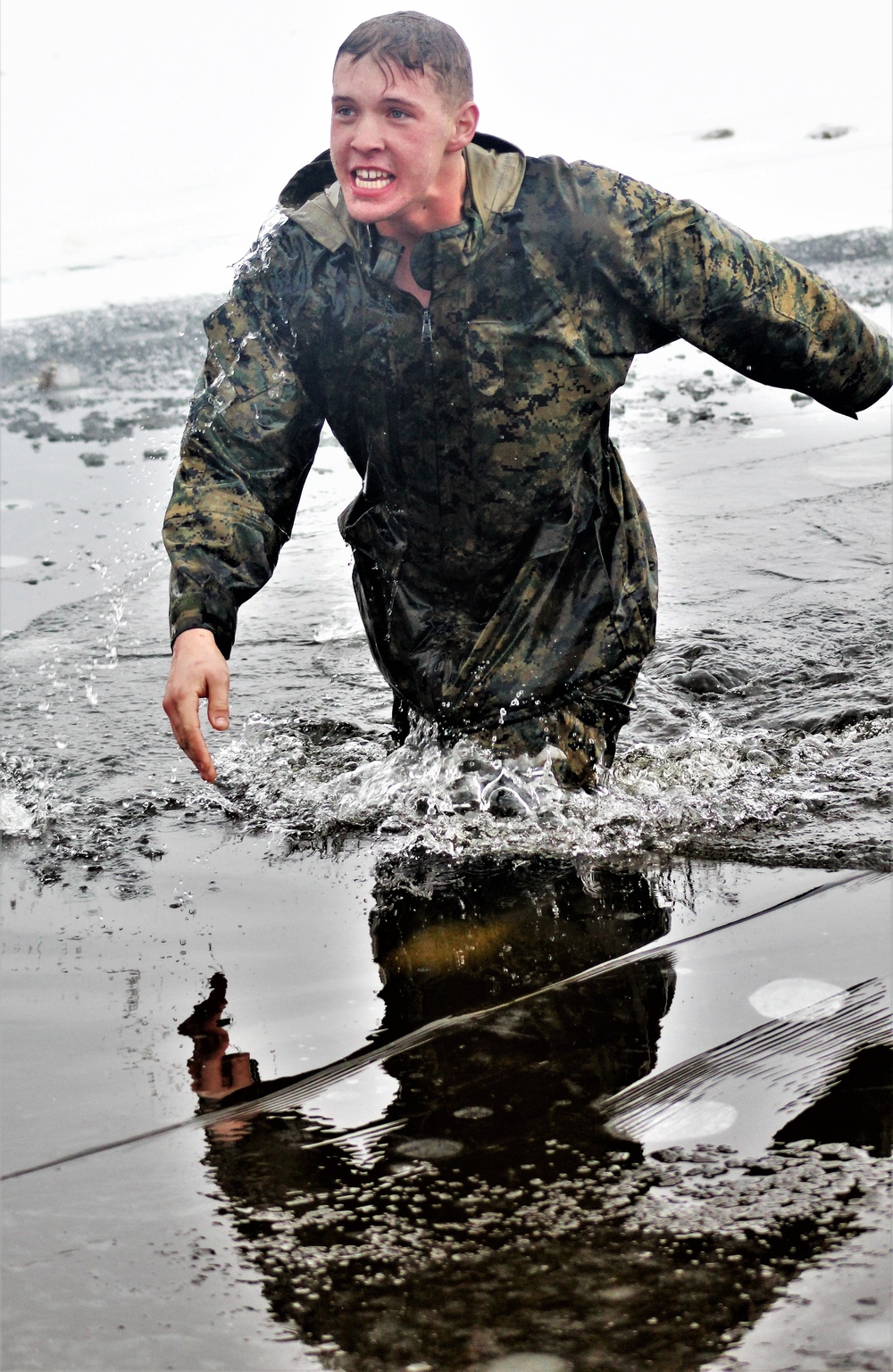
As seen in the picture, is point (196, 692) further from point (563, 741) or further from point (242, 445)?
point (563, 741)

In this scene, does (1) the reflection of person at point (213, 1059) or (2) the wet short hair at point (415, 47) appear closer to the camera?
(1) the reflection of person at point (213, 1059)

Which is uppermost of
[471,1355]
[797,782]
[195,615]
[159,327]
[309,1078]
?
[159,327]

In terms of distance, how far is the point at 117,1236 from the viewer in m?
1.84

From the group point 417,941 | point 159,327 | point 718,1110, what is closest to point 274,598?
point 417,941

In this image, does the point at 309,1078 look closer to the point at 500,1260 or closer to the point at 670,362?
the point at 500,1260

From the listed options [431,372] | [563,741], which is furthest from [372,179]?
[563,741]

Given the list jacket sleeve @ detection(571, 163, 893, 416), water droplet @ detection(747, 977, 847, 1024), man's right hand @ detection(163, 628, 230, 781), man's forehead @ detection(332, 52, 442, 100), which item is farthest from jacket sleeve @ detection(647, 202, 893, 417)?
water droplet @ detection(747, 977, 847, 1024)

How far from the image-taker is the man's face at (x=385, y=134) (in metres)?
2.65

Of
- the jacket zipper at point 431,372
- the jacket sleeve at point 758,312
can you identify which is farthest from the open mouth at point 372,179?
the jacket sleeve at point 758,312

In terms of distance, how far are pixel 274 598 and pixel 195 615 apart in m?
2.36

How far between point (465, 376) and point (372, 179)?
41 centimetres

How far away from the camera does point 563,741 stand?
310 cm

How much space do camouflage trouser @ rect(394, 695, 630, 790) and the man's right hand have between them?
72cm

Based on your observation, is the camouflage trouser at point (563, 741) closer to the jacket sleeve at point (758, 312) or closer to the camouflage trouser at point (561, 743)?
the camouflage trouser at point (561, 743)
